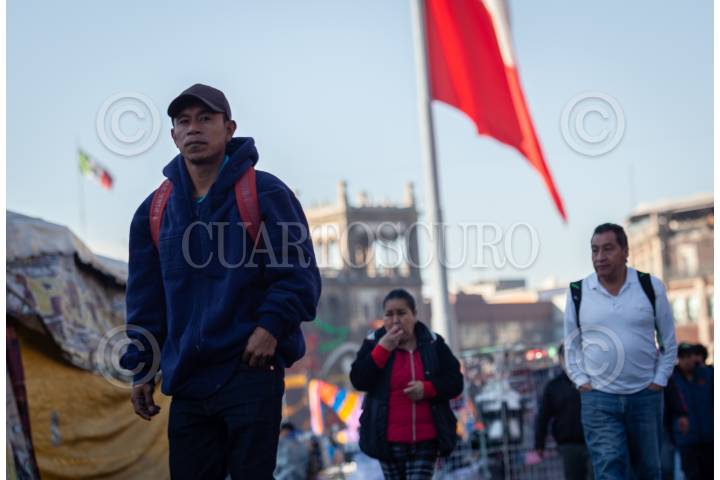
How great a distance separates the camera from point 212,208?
437cm

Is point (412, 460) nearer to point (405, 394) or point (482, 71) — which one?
point (405, 394)

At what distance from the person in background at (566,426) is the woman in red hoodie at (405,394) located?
3014 millimetres

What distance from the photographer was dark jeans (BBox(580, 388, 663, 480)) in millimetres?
6375

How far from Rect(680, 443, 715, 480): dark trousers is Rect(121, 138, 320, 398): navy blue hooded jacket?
640 centimetres

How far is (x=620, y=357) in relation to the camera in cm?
642

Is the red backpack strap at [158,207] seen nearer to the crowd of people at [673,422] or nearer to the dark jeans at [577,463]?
the crowd of people at [673,422]

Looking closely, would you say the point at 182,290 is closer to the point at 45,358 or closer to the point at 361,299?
the point at 45,358

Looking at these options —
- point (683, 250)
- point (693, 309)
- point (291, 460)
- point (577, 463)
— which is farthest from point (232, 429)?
point (683, 250)

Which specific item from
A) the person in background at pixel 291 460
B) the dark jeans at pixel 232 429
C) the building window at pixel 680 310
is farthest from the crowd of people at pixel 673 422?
the building window at pixel 680 310

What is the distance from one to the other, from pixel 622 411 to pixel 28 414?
2992 millimetres

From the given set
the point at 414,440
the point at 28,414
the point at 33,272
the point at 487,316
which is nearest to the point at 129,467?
the point at 28,414

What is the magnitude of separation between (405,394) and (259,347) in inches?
107

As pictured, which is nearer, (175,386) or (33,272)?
(175,386)

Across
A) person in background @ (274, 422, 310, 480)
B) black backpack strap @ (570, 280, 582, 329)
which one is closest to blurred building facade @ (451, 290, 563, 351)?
person in background @ (274, 422, 310, 480)
